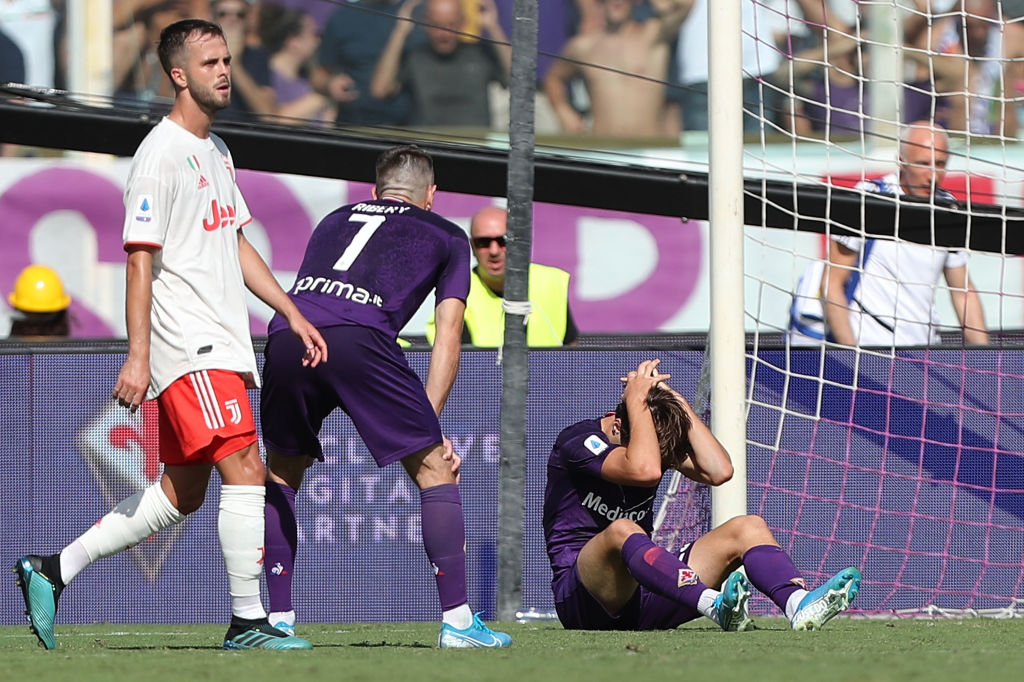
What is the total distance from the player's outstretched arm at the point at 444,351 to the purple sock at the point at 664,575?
2.95 ft

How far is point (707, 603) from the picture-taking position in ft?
17.7

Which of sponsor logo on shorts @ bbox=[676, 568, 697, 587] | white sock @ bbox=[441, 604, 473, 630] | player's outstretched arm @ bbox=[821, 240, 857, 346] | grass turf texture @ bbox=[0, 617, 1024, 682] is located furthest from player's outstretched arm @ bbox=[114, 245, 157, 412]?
player's outstretched arm @ bbox=[821, 240, 857, 346]

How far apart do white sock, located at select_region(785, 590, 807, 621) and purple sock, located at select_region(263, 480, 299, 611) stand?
5.36ft

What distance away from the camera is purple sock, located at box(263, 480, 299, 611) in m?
5.28

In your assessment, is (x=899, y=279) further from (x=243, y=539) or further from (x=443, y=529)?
(x=243, y=539)

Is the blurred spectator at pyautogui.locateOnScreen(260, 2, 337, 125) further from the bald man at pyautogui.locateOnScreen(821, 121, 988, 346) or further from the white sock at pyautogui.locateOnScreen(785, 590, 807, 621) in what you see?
the white sock at pyautogui.locateOnScreen(785, 590, 807, 621)

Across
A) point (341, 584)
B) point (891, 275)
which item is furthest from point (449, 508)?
point (891, 275)

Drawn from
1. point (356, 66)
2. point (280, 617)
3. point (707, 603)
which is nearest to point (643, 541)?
point (707, 603)

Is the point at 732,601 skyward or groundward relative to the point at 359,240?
groundward

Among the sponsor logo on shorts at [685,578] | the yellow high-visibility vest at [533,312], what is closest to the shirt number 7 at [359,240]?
the sponsor logo on shorts at [685,578]

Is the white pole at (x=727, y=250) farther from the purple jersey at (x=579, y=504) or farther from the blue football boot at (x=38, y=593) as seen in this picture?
the blue football boot at (x=38, y=593)

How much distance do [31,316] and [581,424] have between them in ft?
15.7

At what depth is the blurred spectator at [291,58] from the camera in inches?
480

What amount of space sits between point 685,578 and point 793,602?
38 centimetres
